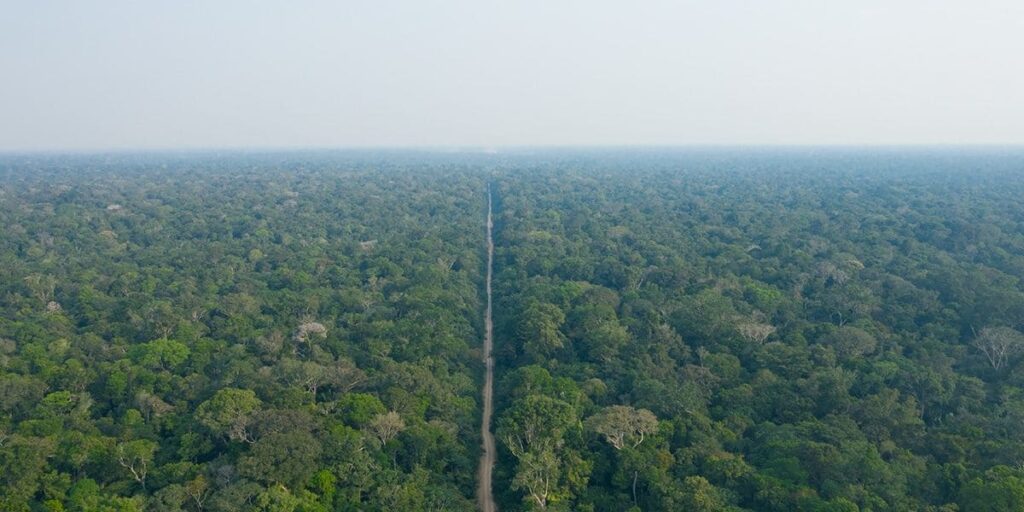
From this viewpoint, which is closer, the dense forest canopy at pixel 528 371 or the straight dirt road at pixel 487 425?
the dense forest canopy at pixel 528 371

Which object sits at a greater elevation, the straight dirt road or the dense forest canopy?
the dense forest canopy

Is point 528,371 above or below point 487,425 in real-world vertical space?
above

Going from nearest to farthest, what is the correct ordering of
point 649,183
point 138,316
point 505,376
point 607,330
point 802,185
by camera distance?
point 505,376
point 607,330
point 138,316
point 802,185
point 649,183

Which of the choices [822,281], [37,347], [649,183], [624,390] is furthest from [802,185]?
[37,347]

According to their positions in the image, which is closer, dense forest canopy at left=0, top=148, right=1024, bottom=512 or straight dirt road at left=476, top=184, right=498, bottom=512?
dense forest canopy at left=0, top=148, right=1024, bottom=512

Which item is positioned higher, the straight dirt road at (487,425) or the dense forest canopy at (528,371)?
the dense forest canopy at (528,371)

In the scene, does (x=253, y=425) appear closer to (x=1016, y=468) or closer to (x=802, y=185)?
(x=1016, y=468)

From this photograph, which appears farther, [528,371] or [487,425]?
[528,371]

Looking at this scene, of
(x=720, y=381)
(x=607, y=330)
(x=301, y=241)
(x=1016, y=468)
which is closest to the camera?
(x=1016, y=468)
